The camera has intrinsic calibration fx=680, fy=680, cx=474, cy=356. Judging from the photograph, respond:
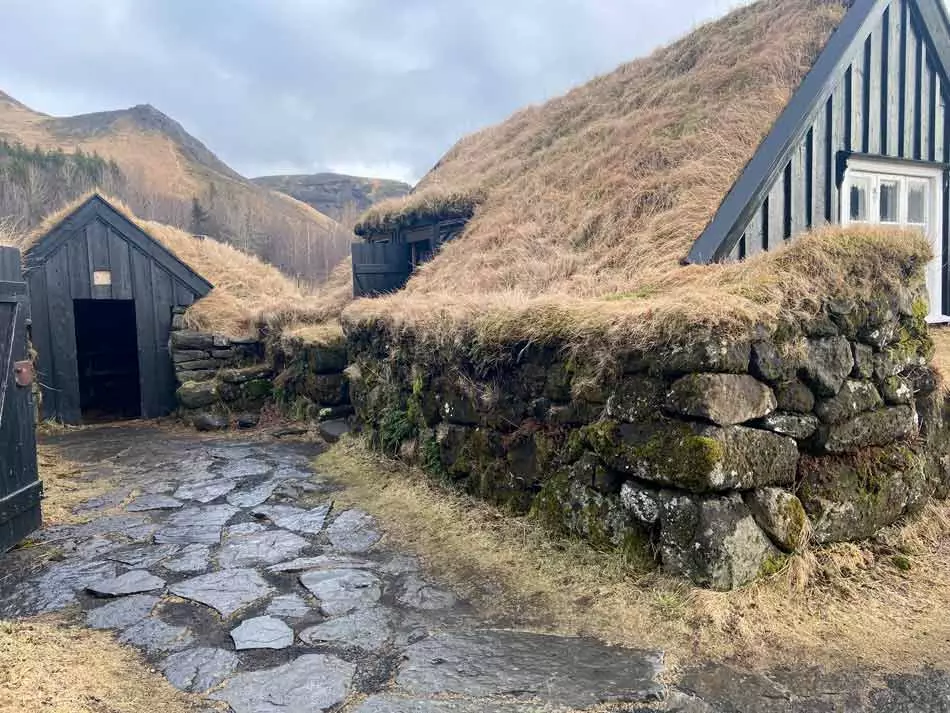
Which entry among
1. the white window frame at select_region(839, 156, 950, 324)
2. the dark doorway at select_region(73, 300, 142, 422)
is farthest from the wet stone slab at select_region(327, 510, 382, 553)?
the dark doorway at select_region(73, 300, 142, 422)

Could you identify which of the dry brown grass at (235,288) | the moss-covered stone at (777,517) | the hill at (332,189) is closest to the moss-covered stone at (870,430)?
the moss-covered stone at (777,517)

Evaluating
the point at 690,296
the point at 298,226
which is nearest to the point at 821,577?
the point at 690,296

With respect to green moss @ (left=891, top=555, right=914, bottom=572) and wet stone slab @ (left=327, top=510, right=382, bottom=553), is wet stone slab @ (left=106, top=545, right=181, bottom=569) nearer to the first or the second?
wet stone slab @ (left=327, top=510, right=382, bottom=553)

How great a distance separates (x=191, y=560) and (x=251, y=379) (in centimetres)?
659

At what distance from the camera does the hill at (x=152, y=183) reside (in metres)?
42.8

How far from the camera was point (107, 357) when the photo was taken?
46.8 feet

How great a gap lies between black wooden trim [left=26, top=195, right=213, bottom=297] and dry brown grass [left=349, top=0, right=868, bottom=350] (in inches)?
137

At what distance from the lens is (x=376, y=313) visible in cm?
799

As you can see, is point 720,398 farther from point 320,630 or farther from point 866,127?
point 866,127

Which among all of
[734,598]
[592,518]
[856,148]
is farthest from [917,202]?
[734,598]

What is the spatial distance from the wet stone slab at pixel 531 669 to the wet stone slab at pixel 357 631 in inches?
9.3

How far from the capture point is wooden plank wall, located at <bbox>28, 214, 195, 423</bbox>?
11148 mm

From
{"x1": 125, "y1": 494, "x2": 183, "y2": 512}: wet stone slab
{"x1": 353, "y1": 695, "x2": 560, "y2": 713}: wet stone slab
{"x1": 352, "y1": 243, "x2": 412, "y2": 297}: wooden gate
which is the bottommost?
{"x1": 353, "y1": 695, "x2": 560, "y2": 713}: wet stone slab

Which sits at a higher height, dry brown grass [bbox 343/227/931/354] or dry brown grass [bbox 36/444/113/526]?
dry brown grass [bbox 343/227/931/354]
